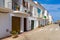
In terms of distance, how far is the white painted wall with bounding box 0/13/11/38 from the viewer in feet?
62.0

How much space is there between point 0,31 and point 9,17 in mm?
3054

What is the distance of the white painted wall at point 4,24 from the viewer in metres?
18.9

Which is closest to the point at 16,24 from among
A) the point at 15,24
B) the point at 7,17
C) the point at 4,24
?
the point at 15,24

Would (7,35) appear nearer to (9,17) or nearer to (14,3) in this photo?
(9,17)

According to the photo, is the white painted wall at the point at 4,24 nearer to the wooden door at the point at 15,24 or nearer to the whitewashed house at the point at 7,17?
the whitewashed house at the point at 7,17

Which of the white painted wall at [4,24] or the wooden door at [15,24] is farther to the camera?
the wooden door at [15,24]

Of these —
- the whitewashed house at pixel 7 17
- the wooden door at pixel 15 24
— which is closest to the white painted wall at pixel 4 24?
the whitewashed house at pixel 7 17

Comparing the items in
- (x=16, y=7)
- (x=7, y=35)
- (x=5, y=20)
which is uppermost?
(x=16, y=7)

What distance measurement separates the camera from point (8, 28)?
2095 centimetres

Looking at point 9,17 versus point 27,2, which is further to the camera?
point 27,2

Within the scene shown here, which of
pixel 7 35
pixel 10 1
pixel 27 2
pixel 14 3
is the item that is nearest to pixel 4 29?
pixel 7 35

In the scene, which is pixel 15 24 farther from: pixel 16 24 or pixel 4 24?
pixel 4 24

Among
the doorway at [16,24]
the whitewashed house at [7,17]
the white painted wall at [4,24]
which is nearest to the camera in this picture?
the whitewashed house at [7,17]

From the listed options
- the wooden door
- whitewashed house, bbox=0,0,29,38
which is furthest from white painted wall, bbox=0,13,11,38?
the wooden door
